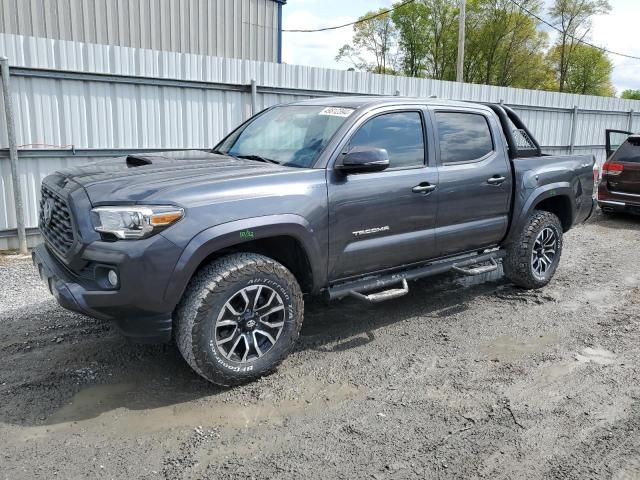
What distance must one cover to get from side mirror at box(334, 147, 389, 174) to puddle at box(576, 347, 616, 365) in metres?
2.15

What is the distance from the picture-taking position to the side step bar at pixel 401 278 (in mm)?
4195

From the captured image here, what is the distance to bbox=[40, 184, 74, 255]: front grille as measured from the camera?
3.46 metres

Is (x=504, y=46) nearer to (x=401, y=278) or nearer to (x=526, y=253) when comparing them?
(x=526, y=253)

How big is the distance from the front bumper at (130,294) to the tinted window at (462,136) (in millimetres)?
2673

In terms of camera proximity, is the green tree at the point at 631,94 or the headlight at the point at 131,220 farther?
the green tree at the point at 631,94

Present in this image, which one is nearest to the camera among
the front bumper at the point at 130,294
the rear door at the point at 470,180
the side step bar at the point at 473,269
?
the front bumper at the point at 130,294

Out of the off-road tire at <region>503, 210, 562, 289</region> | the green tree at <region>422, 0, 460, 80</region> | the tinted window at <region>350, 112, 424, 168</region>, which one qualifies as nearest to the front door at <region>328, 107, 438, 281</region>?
the tinted window at <region>350, 112, 424, 168</region>

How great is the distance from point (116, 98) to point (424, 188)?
4.84m

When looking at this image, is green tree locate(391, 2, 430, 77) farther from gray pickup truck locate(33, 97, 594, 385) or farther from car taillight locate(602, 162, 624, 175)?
gray pickup truck locate(33, 97, 594, 385)

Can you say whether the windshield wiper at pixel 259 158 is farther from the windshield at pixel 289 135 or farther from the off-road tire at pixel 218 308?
the off-road tire at pixel 218 308

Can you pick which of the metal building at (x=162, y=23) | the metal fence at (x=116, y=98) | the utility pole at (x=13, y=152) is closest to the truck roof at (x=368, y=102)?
the metal fence at (x=116, y=98)

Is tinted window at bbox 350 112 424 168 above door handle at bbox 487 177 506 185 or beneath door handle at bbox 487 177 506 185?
above

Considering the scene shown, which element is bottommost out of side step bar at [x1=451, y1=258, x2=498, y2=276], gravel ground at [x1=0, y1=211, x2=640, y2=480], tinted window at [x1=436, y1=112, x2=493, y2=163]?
gravel ground at [x1=0, y1=211, x2=640, y2=480]

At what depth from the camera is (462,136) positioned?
506 centimetres
